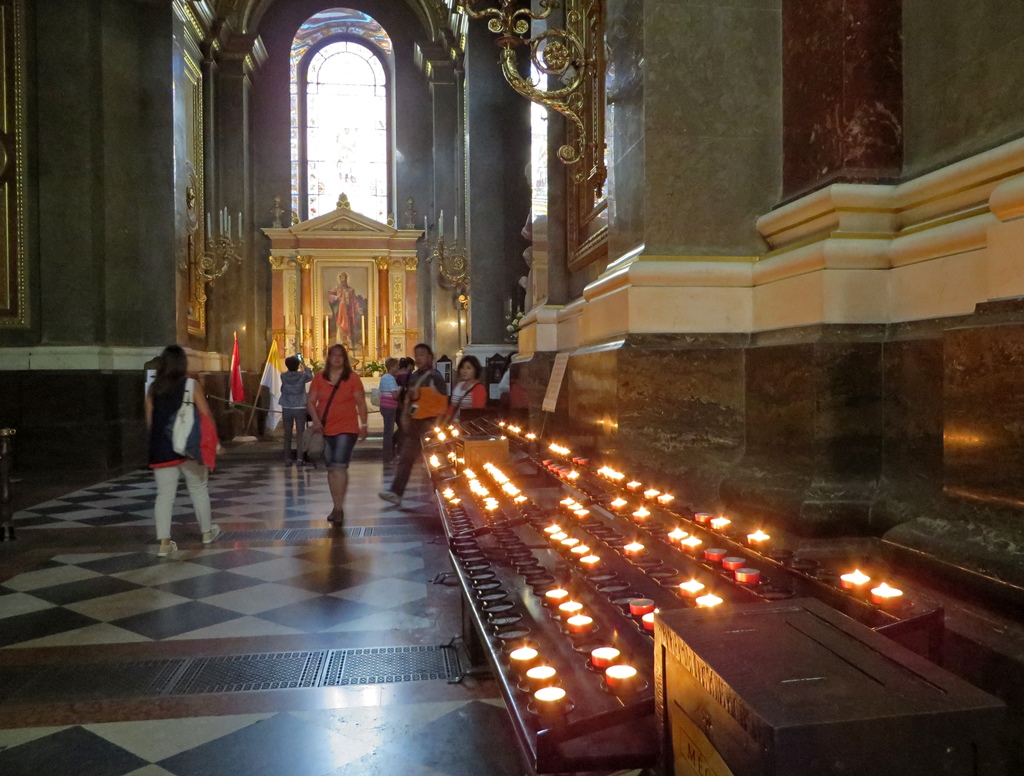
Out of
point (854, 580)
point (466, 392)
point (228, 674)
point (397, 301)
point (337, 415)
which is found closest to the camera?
point (854, 580)

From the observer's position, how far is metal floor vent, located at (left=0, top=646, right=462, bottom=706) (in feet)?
9.06

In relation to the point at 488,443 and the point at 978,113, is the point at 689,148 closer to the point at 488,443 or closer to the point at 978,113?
the point at 978,113

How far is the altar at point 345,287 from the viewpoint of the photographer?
1938 centimetres

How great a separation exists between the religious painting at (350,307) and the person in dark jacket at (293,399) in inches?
370

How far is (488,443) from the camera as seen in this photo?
16.1ft

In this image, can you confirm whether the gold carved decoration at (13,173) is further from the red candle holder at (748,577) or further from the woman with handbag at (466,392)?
the red candle holder at (748,577)

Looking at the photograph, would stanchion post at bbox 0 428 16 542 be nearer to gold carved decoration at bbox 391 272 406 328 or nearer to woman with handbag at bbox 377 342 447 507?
woman with handbag at bbox 377 342 447 507

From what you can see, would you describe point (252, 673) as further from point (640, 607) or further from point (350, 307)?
point (350, 307)

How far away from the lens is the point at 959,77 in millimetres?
2936

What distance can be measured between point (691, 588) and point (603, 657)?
1.53 feet

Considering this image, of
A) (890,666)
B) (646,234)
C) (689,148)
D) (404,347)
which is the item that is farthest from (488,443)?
(404,347)

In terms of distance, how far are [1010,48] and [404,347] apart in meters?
18.0

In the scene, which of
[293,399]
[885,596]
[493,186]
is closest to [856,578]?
[885,596]

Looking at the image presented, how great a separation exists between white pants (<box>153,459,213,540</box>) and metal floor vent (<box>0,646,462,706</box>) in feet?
6.98
